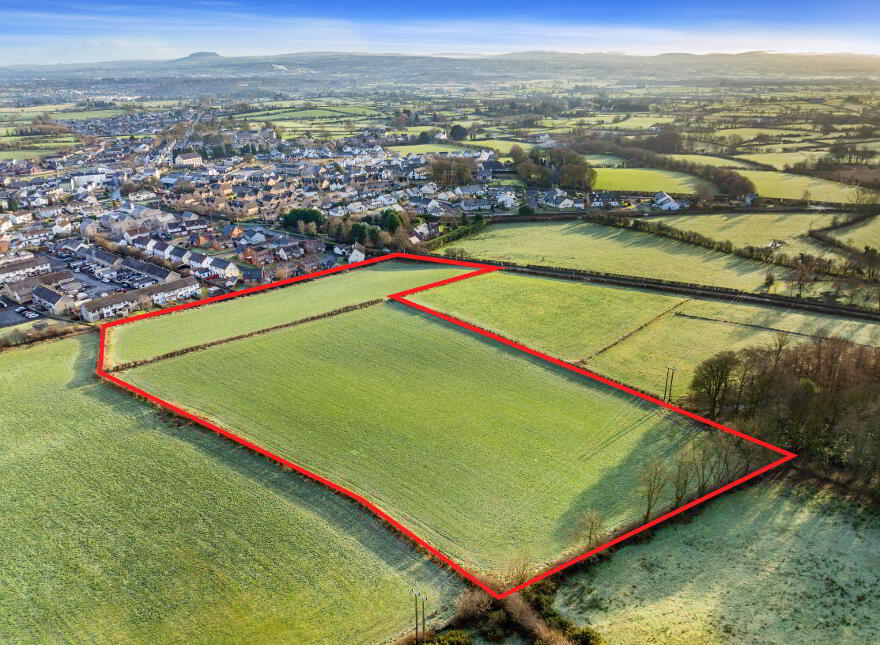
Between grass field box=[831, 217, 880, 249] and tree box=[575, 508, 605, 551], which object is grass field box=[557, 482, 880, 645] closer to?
tree box=[575, 508, 605, 551]

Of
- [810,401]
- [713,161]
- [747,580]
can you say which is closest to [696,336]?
[810,401]

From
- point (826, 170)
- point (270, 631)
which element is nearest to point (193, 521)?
point (270, 631)

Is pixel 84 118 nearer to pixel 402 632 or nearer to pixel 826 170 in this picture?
pixel 826 170

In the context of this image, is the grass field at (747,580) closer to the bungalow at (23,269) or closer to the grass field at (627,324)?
the grass field at (627,324)

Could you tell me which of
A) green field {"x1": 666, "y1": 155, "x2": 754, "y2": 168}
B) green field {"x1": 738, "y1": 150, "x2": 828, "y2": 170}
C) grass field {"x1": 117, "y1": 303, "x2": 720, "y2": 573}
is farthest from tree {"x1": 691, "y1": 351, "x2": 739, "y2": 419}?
green field {"x1": 738, "y1": 150, "x2": 828, "y2": 170}

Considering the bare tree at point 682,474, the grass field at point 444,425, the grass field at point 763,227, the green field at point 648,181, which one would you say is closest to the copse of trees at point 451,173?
the green field at point 648,181

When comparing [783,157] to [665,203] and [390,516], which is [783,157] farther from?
[390,516]
